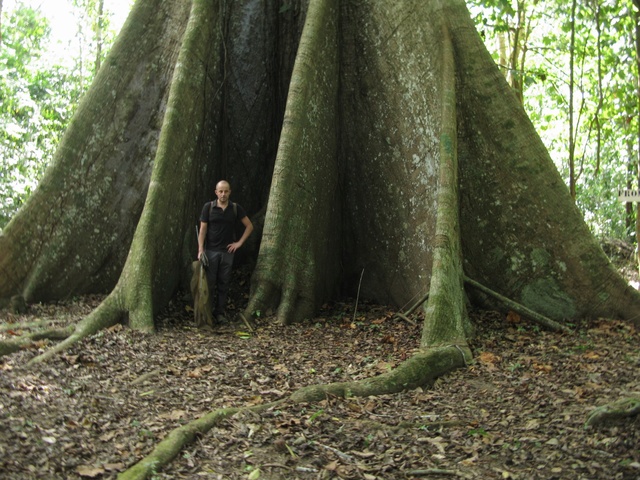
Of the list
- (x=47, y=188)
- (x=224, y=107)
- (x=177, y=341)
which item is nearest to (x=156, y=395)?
(x=177, y=341)

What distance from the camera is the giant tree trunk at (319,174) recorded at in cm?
731

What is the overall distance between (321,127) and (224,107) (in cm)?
157

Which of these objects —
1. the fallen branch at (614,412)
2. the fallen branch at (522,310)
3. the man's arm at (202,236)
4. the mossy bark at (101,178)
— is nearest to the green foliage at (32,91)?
the mossy bark at (101,178)

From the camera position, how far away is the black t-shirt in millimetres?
7598

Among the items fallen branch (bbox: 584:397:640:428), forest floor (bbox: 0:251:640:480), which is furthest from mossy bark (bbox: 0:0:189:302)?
fallen branch (bbox: 584:397:640:428)

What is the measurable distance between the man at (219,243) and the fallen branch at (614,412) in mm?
4275

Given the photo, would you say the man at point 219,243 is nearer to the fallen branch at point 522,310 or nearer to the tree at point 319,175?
the tree at point 319,175

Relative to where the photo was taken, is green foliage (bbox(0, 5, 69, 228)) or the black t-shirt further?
green foliage (bbox(0, 5, 69, 228))

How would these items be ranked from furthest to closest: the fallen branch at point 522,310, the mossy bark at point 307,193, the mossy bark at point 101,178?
the mossy bark at point 101,178
the mossy bark at point 307,193
the fallen branch at point 522,310

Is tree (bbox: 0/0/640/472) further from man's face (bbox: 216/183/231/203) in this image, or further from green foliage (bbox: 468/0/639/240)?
green foliage (bbox: 468/0/639/240)

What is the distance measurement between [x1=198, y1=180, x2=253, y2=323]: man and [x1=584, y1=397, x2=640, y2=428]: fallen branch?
428cm

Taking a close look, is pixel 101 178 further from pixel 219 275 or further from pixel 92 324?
pixel 92 324

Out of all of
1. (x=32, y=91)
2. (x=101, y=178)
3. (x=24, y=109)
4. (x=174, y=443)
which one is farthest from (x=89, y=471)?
(x=32, y=91)

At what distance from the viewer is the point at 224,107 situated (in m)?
8.88
